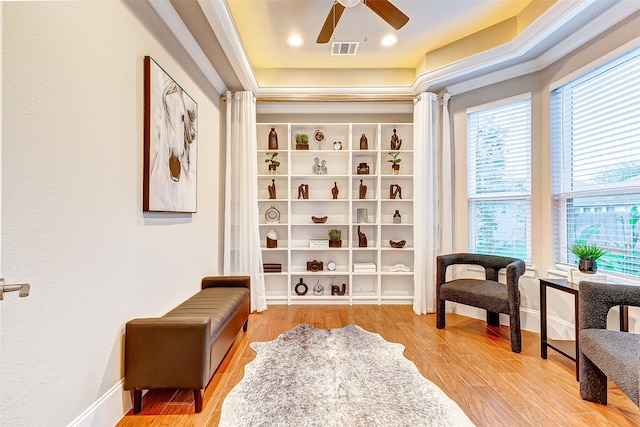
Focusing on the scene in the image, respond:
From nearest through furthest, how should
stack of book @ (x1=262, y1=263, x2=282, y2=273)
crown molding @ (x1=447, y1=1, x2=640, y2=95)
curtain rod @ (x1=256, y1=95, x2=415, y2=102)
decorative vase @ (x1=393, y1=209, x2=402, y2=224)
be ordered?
crown molding @ (x1=447, y1=1, x2=640, y2=95) < curtain rod @ (x1=256, y1=95, x2=415, y2=102) < stack of book @ (x1=262, y1=263, x2=282, y2=273) < decorative vase @ (x1=393, y1=209, x2=402, y2=224)

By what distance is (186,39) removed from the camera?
259cm

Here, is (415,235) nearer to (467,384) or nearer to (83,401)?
(467,384)

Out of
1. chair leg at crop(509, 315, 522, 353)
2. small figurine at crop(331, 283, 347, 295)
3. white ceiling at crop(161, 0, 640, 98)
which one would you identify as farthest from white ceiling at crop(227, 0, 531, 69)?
small figurine at crop(331, 283, 347, 295)

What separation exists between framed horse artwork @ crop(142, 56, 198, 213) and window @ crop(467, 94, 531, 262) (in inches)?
123

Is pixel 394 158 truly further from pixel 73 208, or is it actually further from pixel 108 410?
pixel 108 410

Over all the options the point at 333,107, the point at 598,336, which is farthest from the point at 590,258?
the point at 333,107

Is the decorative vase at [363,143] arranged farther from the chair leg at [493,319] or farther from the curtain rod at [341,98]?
the chair leg at [493,319]

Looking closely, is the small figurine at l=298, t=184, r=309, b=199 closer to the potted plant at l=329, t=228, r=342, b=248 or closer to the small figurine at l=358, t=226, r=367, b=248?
the potted plant at l=329, t=228, r=342, b=248

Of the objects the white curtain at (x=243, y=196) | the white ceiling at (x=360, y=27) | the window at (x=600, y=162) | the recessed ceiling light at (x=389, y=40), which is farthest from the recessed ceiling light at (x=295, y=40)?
the window at (x=600, y=162)

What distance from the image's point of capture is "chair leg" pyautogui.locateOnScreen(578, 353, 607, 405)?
1951 millimetres

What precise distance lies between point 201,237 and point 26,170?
1945 mm

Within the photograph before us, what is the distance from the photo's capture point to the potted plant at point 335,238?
4039 mm

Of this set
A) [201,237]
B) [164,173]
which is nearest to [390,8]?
[164,173]

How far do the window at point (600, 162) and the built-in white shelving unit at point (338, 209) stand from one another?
1.66 metres
